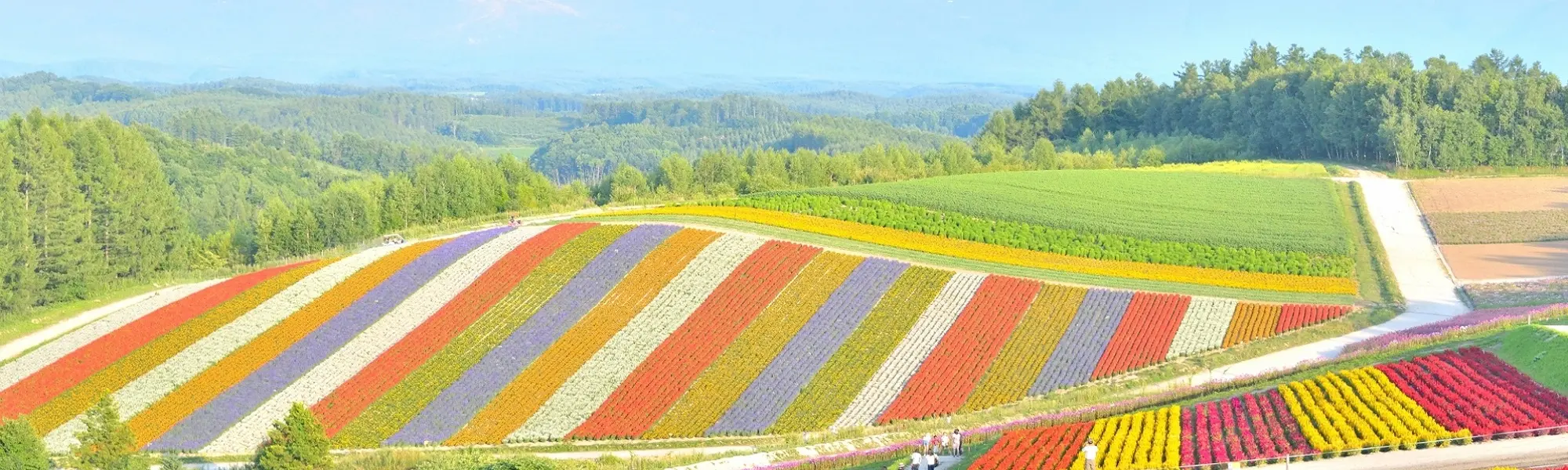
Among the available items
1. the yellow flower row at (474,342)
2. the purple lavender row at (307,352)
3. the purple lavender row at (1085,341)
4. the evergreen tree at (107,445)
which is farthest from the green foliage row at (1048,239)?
the evergreen tree at (107,445)

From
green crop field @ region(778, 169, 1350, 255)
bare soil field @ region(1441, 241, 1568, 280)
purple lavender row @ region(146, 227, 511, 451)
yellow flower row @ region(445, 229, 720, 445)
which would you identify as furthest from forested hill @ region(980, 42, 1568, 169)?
purple lavender row @ region(146, 227, 511, 451)

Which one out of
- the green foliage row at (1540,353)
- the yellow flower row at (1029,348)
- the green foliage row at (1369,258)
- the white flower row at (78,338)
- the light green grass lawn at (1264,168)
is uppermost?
the green foliage row at (1540,353)

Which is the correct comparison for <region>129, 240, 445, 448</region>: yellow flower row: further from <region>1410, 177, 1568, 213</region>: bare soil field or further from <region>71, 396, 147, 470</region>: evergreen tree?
<region>1410, 177, 1568, 213</region>: bare soil field

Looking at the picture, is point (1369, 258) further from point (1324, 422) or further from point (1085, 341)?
point (1324, 422)

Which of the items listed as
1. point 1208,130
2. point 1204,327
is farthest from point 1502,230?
point 1208,130

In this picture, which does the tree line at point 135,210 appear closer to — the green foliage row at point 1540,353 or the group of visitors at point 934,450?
the group of visitors at point 934,450

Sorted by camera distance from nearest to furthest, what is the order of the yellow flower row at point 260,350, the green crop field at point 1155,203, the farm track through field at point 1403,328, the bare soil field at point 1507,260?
1. the farm track through field at point 1403,328
2. the yellow flower row at point 260,350
3. the bare soil field at point 1507,260
4. the green crop field at point 1155,203

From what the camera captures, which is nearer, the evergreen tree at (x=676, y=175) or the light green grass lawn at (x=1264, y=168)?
the light green grass lawn at (x=1264, y=168)

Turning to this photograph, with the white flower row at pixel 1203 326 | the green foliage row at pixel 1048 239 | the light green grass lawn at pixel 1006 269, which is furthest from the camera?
the green foliage row at pixel 1048 239
